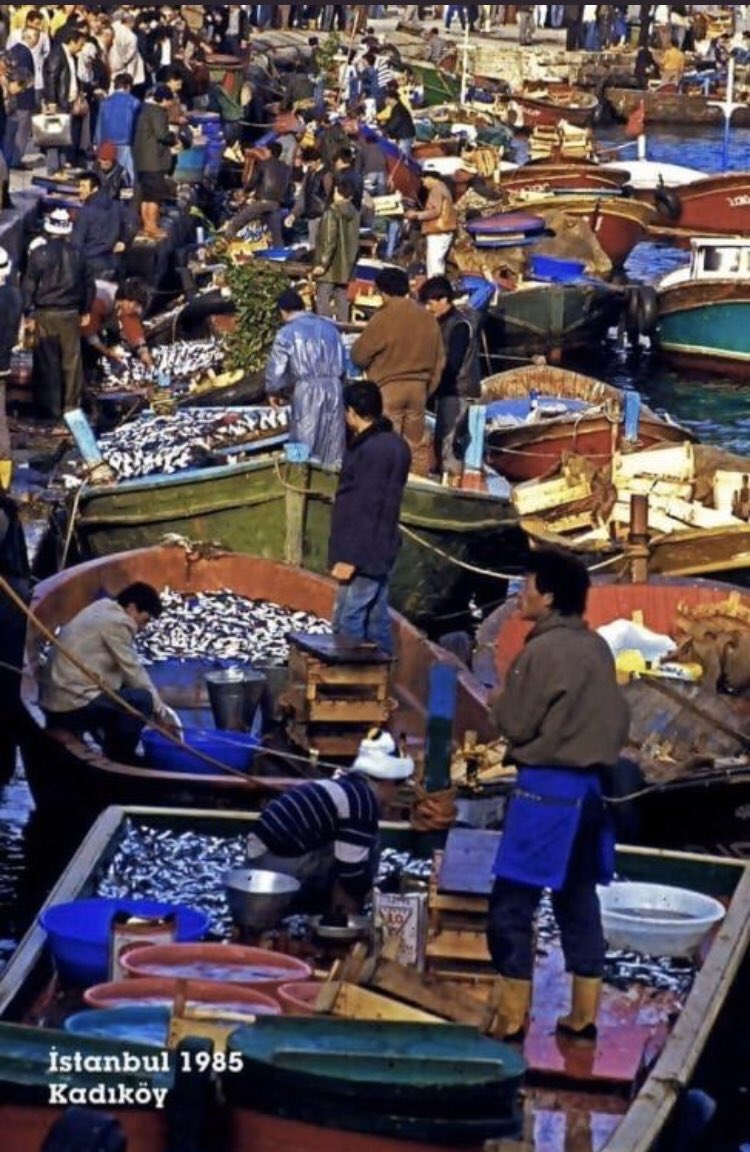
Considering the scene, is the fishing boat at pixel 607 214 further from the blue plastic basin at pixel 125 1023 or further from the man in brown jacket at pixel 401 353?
the blue plastic basin at pixel 125 1023

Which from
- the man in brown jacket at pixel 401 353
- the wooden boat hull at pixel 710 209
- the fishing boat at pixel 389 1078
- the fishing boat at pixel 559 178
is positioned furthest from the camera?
the wooden boat hull at pixel 710 209

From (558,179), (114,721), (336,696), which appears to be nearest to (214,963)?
(114,721)

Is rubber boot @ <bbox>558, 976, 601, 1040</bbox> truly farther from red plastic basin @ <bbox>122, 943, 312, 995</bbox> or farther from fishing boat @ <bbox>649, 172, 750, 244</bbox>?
fishing boat @ <bbox>649, 172, 750, 244</bbox>

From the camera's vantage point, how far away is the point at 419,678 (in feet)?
49.0

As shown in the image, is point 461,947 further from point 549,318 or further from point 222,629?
point 549,318

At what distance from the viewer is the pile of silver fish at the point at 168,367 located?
74.8ft

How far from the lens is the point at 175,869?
11.8 metres

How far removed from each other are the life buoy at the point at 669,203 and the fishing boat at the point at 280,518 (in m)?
22.4

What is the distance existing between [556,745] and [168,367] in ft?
48.0

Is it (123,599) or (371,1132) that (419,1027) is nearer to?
(371,1132)

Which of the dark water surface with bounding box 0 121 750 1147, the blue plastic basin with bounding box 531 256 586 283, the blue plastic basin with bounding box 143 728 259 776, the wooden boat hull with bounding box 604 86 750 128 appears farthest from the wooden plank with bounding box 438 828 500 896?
the wooden boat hull with bounding box 604 86 750 128

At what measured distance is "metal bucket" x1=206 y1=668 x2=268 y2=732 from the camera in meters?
14.0

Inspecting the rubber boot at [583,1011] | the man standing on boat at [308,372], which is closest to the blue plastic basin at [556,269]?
the man standing on boat at [308,372]

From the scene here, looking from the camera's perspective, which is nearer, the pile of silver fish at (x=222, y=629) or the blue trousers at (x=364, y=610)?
the blue trousers at (x=364, y=610)
